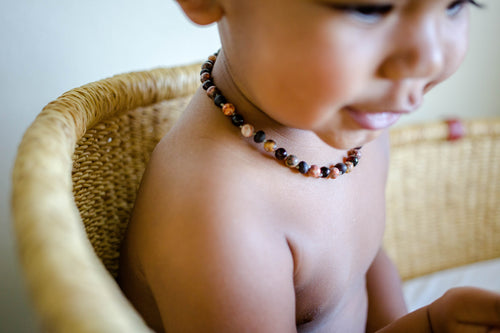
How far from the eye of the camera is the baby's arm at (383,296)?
65 centimetres

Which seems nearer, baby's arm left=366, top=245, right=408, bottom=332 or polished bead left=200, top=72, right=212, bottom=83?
polished bead left=200, top=72, right=212, bottom=83

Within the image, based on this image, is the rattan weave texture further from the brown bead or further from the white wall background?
the brown bead

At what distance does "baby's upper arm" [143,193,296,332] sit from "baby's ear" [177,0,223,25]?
0.51ft

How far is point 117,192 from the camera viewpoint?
620 mm

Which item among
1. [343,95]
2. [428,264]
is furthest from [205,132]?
[428,264]

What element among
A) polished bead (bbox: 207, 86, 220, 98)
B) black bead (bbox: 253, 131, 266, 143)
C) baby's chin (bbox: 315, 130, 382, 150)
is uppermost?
polished bead (bbox: 207, 86, 220, 98)

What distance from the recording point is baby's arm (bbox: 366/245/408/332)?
2.14 ft

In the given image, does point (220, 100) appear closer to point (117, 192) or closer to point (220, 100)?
point (220, 100)

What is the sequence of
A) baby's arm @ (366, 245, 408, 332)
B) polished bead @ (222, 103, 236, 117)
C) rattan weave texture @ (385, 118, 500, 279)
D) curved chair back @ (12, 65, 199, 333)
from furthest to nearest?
rattan weave texture @ (385, 118, 500, 279) < baby's arm @ (366, 245, 408, 332) < polished bead @ (222, 103, 236, 117) < curved chair back @ (12, 65, 199, 333)

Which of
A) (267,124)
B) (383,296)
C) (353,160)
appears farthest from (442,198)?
(267,124)

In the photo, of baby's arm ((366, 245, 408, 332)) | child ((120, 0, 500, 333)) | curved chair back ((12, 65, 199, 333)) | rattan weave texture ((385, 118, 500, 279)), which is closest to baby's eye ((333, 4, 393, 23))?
child ((120, 0, 500, 333))

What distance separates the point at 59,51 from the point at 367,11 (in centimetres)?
55

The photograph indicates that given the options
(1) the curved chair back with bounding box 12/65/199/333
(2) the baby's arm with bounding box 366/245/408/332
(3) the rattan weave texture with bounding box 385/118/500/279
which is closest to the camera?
(1) the curved chair back with bounding box 12/65/199/333

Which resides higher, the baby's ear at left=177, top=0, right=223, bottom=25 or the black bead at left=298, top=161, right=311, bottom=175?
the baby's ear at left=177, top=0, right=223, bottom=25
